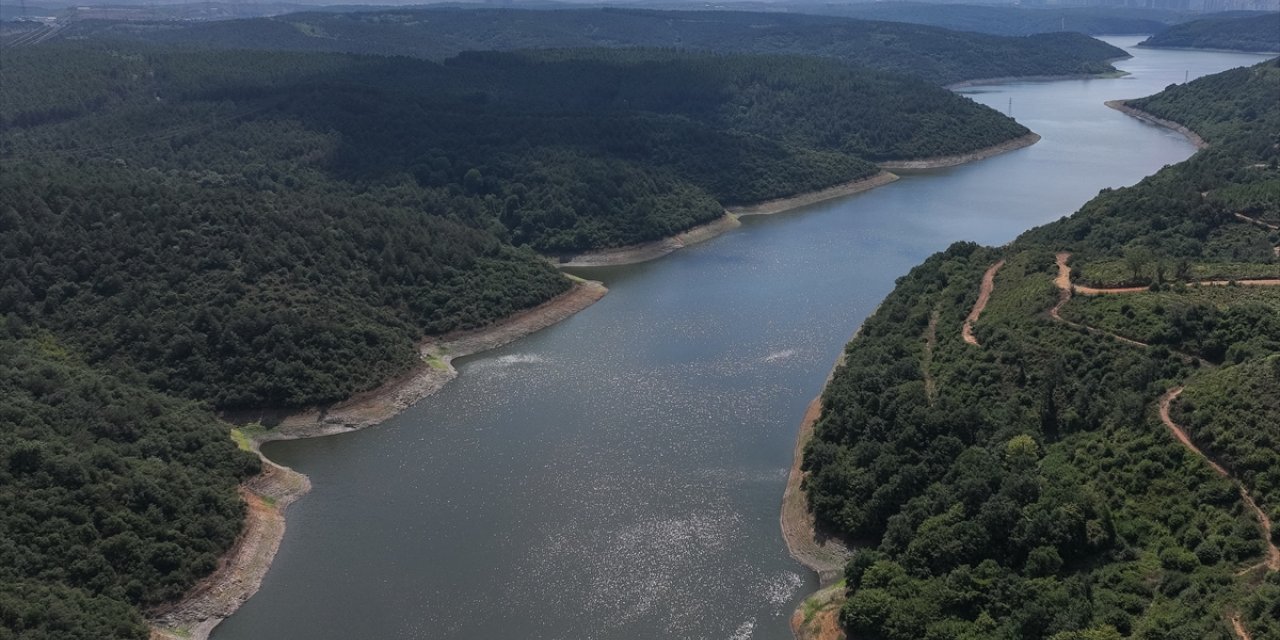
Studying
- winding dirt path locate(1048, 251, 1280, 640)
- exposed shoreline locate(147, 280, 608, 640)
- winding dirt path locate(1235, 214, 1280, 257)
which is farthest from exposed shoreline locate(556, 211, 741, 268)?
winding dirt path locate(1235, 214, 1280, 257)

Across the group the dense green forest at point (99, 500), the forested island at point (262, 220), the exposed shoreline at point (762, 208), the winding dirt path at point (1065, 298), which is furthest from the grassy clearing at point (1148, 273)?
the dense green forest at point (99, 500)

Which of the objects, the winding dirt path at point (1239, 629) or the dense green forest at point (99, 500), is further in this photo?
the dense green forest at point (99, 500)

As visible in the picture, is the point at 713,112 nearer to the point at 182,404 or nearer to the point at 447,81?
the point at 447,81

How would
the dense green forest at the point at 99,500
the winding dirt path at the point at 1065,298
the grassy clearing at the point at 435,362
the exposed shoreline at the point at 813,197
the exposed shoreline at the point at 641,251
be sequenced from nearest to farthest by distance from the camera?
the dense green forest at the point at 99,500
the winding dirt path at the point at 1065,298
the grassy clearing at the point at 435,362
the exposed shoreline at the point at 641,251
the exposed shoreline at the point at 813,197

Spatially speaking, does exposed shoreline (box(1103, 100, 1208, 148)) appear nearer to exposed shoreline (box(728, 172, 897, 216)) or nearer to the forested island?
the forested island

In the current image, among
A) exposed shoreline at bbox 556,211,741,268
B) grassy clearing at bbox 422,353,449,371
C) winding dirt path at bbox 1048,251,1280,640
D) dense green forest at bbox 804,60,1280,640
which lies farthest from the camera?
exposed shoreline at bbox 556,211,741,268

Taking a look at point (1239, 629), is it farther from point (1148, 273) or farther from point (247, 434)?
point (247, 434)

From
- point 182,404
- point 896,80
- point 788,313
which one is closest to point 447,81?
point 896,80

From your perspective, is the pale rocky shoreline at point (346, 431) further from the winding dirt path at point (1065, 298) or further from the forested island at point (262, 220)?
the winding dirt path at point (1065, 298)
